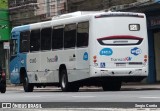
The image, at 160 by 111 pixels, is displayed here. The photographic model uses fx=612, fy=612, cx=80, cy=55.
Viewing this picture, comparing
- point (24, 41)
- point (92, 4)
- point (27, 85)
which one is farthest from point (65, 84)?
point (92, 4)

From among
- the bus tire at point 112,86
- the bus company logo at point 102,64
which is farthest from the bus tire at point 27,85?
the bus company logo at point 102,64

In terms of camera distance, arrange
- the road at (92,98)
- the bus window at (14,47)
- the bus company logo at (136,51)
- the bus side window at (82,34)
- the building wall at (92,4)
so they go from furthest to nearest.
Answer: the building wall at (92,4)
the bus window at (14,47)
the bus side window at (82,34)
the bus company logo at (136,51)
the road at (92,98)

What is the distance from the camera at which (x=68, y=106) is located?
52.3ft

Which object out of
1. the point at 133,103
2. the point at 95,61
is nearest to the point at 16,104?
the point at 133,103

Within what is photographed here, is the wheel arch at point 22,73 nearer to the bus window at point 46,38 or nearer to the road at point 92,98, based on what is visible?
the bus window at point 46,38

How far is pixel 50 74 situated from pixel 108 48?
465cm

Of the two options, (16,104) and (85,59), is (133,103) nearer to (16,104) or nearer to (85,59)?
(16,104)

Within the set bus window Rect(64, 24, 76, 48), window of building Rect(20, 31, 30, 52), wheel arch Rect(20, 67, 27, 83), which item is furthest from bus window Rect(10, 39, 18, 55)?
bus window Rect(64, 24, 76, 48)

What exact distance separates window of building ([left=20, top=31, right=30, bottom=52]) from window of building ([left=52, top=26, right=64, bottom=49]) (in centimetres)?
278

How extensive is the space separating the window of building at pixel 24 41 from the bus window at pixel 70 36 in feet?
12.9

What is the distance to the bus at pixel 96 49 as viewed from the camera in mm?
25500

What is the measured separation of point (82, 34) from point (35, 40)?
451 centimetres

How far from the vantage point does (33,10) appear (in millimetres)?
47531

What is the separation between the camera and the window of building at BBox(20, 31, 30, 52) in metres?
31.0
